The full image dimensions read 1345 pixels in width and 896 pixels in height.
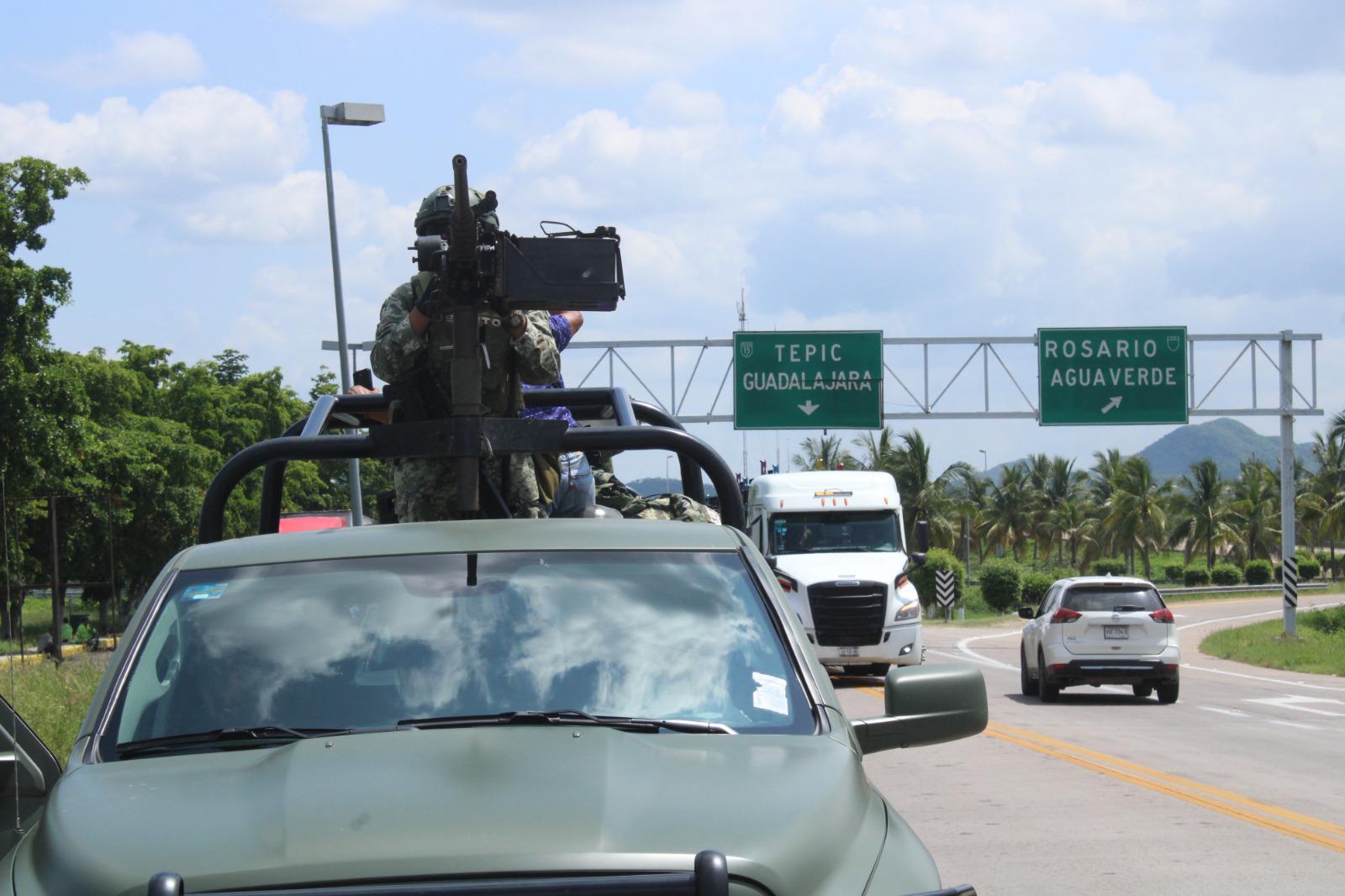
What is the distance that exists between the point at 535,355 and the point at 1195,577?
97.7 meters

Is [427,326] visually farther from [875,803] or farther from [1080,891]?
[1080,891]

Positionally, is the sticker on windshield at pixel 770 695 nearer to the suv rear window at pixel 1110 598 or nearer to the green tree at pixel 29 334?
the suv rear window at pixel 1110 598

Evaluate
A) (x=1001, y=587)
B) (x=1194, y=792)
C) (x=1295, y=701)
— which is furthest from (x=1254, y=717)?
(x=1001, y=587)

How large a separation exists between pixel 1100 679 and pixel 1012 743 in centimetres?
665

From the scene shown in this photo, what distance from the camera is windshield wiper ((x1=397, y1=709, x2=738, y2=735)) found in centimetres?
345

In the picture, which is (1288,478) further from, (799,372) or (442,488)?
(442,488)

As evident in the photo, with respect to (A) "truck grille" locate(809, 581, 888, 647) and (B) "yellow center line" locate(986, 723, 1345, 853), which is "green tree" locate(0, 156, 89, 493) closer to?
(A) "truck grille" locate(809, 581, 888, 647)

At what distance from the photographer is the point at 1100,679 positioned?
2112 centimetres

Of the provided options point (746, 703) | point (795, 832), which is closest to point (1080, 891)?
point (746, 703)

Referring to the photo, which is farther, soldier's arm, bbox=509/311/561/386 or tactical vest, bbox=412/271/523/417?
soldier's arm, bbox=509/311/561/386

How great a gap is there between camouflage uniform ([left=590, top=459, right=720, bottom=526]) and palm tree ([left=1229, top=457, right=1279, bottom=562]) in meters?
100

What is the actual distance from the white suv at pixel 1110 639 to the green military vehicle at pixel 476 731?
17.5 meters

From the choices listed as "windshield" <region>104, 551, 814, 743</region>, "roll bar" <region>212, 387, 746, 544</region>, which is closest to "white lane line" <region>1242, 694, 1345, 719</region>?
"roll bar" <region>212, 387, 746, 544</region>

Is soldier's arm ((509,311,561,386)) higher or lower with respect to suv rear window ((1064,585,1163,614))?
higher
